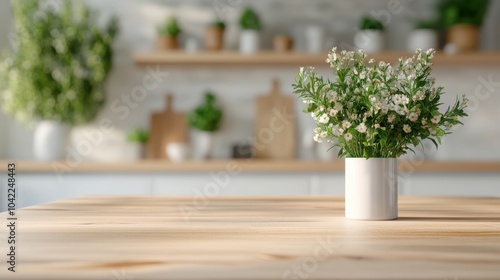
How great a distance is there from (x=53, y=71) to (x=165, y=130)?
790 millimetres

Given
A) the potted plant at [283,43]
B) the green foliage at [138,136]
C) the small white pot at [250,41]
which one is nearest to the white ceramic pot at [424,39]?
the potted plant at [283,43]

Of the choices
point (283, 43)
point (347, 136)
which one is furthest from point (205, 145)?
point (347, 136)

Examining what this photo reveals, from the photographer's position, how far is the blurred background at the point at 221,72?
11.1 feet

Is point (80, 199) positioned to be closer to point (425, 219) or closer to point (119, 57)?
point (425, 219)

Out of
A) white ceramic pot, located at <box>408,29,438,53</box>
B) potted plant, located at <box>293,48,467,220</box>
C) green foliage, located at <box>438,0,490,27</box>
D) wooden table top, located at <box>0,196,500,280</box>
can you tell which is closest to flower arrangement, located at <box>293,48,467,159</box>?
potted plant, located at <box>293,48,467,220</box>

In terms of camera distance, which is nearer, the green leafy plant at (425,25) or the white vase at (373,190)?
the white vase at (373,190)

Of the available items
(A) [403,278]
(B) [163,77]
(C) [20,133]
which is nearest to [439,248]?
(A) [403,278]

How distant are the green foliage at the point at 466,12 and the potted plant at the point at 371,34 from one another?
16.5 inches

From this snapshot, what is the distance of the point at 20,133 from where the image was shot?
141 inches

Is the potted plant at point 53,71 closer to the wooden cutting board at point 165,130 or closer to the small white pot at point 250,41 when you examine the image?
the wooden cutting board at point 165,130

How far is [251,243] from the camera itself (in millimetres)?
892

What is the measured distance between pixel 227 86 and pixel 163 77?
1.41ft

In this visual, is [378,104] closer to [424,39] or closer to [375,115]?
[375,115]

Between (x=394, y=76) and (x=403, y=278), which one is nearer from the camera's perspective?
(x=403, y=278)
